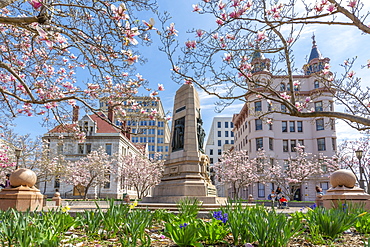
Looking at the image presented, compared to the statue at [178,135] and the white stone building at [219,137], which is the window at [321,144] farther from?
the white stone building at [219,137]

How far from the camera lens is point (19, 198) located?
9.93m

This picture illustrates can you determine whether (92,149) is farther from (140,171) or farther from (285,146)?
(285,146)

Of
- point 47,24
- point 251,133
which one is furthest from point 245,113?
point 47,24

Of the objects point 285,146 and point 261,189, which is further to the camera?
point 285,146

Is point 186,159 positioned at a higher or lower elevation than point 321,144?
lower

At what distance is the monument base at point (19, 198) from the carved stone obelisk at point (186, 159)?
6.17 metres

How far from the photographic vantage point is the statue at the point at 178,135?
16.0 meters

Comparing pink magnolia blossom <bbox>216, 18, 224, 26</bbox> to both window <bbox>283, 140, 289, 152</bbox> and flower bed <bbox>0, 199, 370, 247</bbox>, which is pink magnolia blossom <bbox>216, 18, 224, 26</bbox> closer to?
flower bed <bbox>0, 199, 370, 247</bbox>

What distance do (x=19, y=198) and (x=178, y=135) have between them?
840 centimetres

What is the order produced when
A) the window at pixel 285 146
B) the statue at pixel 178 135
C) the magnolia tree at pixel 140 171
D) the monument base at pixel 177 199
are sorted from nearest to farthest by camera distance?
the monument base at pixel 177 199 → the statue at pixel 178 135 → the magnolia tree at pixel 140 171 → the window at pixel 285 146

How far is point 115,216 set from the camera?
194 inches

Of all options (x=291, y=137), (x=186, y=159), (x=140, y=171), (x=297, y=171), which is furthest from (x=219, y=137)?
(x=186, y=159)

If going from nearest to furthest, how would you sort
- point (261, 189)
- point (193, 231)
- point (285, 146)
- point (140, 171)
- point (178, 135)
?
point (193, 231) < point (178, 135) < point (140, 171) < point (261, 189) < point (285, 146)

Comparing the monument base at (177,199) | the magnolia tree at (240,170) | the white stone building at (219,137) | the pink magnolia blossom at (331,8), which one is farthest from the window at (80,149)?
the white stone building at (219,137)
